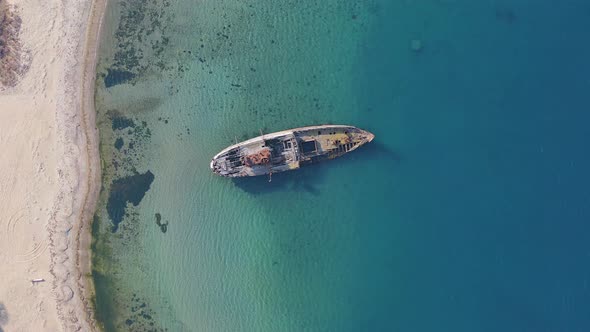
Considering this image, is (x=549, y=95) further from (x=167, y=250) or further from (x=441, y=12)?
(x=167, y=250)

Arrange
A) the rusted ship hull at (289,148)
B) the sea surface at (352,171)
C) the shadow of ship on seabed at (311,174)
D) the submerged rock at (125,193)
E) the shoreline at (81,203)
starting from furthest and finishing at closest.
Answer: the submerged rock at (125,193) → the shoreline at (81,203) → the shadow of ship on seabed at (311,174) → the sea surface at (352,171) → the rusted ship hull at (289,148)

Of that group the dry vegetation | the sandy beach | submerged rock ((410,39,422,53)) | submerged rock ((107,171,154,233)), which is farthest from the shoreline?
submerged rock ((410,39,422,53))

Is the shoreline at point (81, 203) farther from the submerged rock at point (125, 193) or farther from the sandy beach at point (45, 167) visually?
the submerged rock at point (125, 193)

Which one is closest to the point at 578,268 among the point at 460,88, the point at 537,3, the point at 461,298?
the point at 461,298

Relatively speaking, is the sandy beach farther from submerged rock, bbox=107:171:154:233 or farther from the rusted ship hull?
the rusted ship hull

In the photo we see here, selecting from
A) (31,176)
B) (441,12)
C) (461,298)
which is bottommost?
(461,298)

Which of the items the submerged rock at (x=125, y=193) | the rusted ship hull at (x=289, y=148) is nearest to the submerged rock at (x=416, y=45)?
the rusted ship hull at (x=289, y=148)

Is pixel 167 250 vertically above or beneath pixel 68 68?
beneath
